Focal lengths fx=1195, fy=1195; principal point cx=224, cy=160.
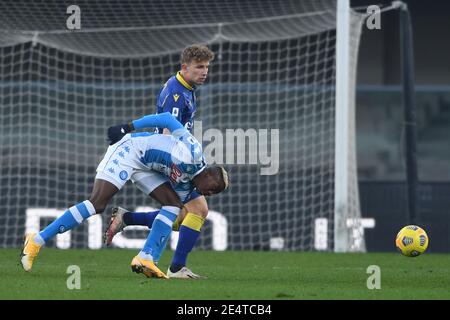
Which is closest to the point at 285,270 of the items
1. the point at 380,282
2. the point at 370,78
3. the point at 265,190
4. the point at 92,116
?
the point at 380,282

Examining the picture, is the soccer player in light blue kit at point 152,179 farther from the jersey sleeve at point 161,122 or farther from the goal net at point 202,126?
the goal net at point 202,126

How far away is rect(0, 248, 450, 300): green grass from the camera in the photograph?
6488mm

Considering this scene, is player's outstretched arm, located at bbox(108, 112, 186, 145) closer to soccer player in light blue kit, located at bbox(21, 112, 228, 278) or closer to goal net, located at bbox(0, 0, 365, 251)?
soccer player in light blue kit, located at bbox(21, 112, 228, 278)

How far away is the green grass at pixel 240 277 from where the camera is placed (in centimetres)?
649

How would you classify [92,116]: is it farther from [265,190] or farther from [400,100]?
[400,100]

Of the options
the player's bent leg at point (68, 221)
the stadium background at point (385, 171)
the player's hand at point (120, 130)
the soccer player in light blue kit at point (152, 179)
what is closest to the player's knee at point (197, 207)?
the soccer player in light blue kit at point (152, 179)

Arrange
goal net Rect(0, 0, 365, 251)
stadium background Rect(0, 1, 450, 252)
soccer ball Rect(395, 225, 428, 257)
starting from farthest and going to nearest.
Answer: stadium background Rect(0, 1, 450, 252)
goal net Rect(0, 0, 365, 251)
soccer ball Rect(395, 225, 428, 257)

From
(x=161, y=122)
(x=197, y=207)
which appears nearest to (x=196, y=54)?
(x=161, y=122)

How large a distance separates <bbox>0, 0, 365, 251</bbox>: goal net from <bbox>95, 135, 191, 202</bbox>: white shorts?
5203 mm

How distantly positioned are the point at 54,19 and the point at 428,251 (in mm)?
5099

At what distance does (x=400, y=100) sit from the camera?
49.7 feet

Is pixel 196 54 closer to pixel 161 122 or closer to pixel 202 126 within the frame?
pixel 161 122

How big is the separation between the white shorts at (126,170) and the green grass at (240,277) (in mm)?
627

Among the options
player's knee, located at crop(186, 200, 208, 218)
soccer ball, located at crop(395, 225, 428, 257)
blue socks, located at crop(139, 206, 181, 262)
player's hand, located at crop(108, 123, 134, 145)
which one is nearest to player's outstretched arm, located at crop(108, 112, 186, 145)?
player's hand, located at crop(108, 123, 134, 145)
